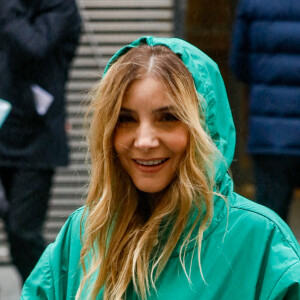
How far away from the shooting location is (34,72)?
14.4 feet

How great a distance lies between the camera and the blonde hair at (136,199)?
8.34ft

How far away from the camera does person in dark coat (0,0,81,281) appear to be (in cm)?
434

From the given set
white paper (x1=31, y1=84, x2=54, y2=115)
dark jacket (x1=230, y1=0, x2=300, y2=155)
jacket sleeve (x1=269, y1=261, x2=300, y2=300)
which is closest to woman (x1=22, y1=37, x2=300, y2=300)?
jacket sleeve (x1=269, y1=261, x2=300, y2=300)

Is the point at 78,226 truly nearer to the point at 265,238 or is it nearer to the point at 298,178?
the point at 265,238

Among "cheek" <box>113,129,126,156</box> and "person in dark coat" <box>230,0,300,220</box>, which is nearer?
"cheek" <box>113,129,126,156</box>

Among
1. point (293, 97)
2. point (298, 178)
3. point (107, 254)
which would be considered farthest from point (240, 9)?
point (107, 254)

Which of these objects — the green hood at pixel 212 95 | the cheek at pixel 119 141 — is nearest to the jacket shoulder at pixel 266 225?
the green hood at pixel 212 95

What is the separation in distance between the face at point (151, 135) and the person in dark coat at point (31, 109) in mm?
1805

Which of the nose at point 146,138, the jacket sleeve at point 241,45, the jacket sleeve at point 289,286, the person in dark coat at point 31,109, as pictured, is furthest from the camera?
the person in dark coat at point 31,109

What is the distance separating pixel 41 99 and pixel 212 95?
6.31 ft

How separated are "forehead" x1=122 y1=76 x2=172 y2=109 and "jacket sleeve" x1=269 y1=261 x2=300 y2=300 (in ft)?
1.87

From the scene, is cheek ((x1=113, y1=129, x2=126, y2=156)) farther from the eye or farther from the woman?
the eye

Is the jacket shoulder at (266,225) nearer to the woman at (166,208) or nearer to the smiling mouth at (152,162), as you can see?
the woman at (166,208)

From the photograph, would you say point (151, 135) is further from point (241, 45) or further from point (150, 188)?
Answer: point (241, 45)
